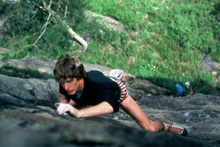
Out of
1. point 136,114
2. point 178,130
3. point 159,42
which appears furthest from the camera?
point 159,42

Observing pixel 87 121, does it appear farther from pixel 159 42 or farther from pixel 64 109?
pixel 159 42

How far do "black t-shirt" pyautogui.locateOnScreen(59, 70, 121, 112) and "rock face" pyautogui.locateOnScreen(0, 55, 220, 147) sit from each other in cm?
26

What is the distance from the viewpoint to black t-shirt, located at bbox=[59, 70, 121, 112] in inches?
101

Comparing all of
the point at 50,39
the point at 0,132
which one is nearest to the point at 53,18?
the point at 50,39

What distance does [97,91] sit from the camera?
2.68 metres

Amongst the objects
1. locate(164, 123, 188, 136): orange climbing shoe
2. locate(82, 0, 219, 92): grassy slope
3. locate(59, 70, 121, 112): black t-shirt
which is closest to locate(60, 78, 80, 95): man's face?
locate(59, 70, 121, 112): black t-shirt

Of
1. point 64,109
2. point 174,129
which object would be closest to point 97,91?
point 64,109

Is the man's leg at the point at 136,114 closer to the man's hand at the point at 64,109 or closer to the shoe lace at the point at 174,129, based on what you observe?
the shoe lace at the point at 174,129

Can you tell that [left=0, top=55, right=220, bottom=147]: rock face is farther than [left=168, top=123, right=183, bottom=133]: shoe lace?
No

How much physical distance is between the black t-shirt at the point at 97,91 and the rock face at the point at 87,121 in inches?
10.3

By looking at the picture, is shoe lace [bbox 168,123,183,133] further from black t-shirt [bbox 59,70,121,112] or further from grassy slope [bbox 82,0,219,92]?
grassy slope [bbox 82,0,219,92]

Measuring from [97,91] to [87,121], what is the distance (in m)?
0.37

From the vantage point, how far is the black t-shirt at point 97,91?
8.44ft

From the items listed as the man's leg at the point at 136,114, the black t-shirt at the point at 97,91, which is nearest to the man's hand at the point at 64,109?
the black t-shirt at the point at 97,91
